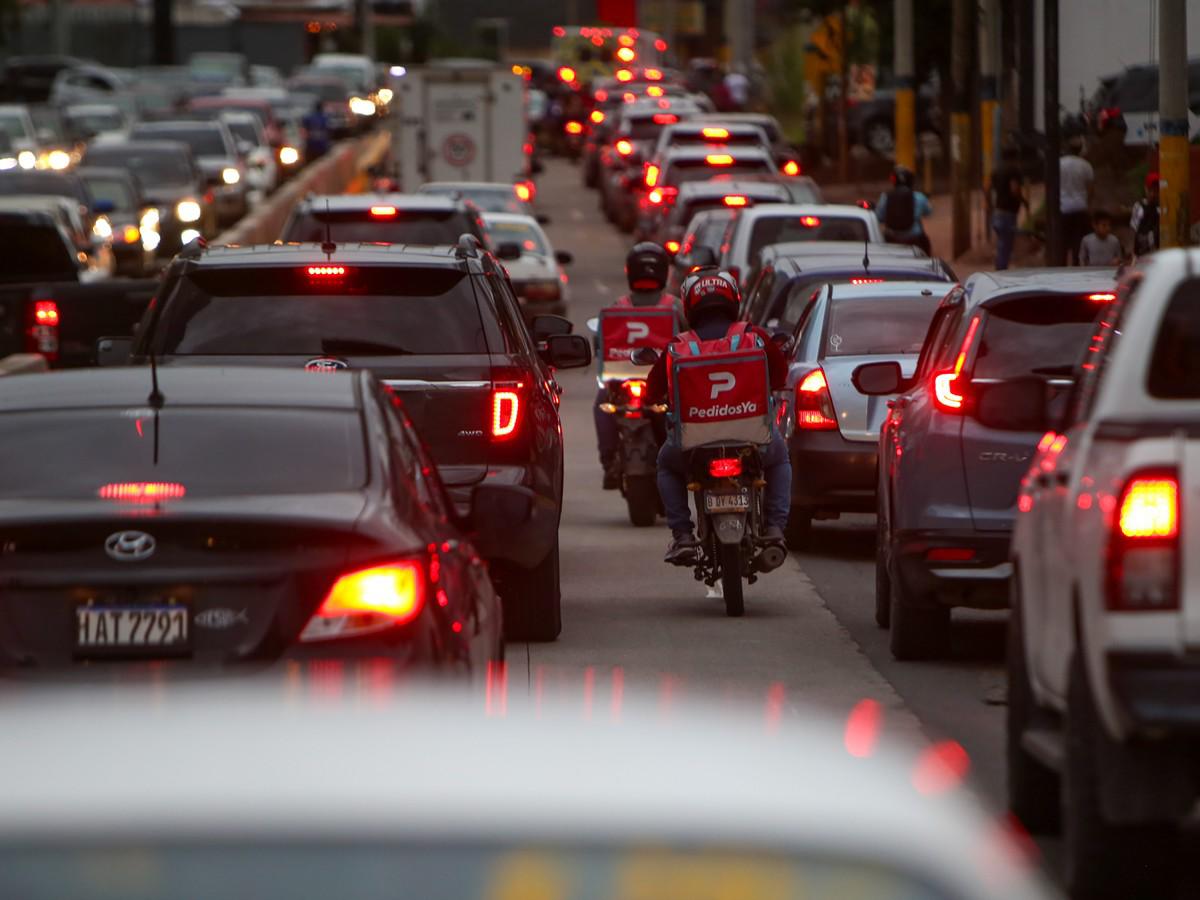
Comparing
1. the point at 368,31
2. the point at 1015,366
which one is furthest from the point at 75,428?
the point at 368,31

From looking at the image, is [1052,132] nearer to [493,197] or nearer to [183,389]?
[493,197]

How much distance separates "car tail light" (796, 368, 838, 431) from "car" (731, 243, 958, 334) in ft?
5.74

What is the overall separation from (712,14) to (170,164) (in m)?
96.7

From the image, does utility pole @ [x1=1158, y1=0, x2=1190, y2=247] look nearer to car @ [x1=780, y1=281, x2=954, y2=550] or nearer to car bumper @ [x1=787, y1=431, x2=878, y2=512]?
car @ [x1=780, y1=281, x2=954, y2=550]

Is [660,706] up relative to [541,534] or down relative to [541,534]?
up

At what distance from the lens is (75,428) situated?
7359 mm

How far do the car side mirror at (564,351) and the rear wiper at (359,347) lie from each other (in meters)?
2.43

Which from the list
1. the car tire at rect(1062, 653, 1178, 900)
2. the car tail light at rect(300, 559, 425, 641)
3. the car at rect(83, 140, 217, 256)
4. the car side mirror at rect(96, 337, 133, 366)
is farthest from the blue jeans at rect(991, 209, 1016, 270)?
the car tail light at rect(300, 559, 425, 641)

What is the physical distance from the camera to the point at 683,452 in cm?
1280

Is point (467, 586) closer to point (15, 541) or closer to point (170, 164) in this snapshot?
point (15, 541)

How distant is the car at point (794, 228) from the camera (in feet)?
80.5

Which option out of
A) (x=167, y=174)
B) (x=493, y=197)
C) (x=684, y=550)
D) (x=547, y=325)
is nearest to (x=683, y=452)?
(x=684, y=550)

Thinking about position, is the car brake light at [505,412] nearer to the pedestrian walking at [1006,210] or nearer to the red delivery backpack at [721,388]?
the red delivery backpack at [721,388]

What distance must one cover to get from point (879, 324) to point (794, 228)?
344 inches
